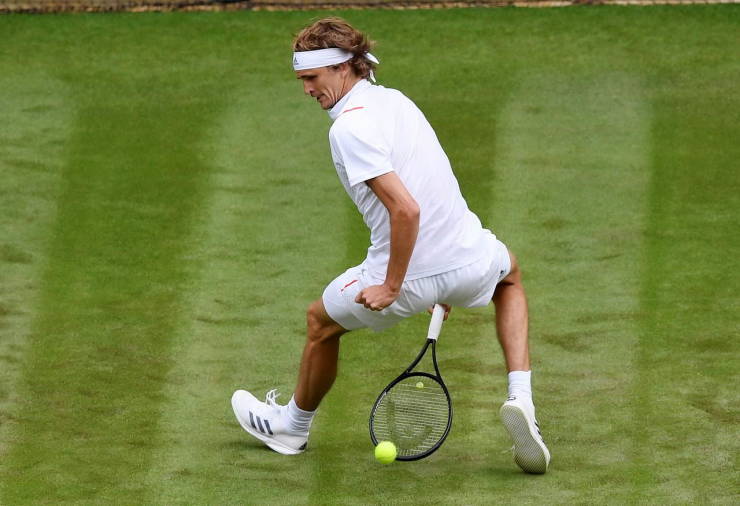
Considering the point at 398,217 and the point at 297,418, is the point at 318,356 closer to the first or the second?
the point at 297,418

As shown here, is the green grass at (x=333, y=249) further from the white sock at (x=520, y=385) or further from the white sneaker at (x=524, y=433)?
the white sock at (x=520, y=385)

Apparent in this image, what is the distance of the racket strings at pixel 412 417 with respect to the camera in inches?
244

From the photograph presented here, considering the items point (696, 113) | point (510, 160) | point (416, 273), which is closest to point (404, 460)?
point (416, 273)

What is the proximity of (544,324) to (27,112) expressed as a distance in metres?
4.05

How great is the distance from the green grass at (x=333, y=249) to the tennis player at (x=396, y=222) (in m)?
0.49

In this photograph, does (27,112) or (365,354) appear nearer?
(365,354)

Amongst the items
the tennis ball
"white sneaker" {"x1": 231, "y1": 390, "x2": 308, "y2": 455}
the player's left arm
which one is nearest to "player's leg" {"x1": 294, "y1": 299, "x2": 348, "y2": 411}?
"white sneaker" {"x1": 231, "y1": 390, "x2": 308, "y2": 455}

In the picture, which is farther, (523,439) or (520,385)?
(520,385)

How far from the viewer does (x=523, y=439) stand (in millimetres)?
5945

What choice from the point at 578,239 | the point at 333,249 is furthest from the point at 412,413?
the point at 578,239

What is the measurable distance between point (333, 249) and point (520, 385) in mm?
2625

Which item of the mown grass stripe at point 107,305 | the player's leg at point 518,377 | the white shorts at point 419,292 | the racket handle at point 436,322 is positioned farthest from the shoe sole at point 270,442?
the player's leg at point 518,377

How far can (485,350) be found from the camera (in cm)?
748

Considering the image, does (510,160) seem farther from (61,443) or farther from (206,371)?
(61,443)
